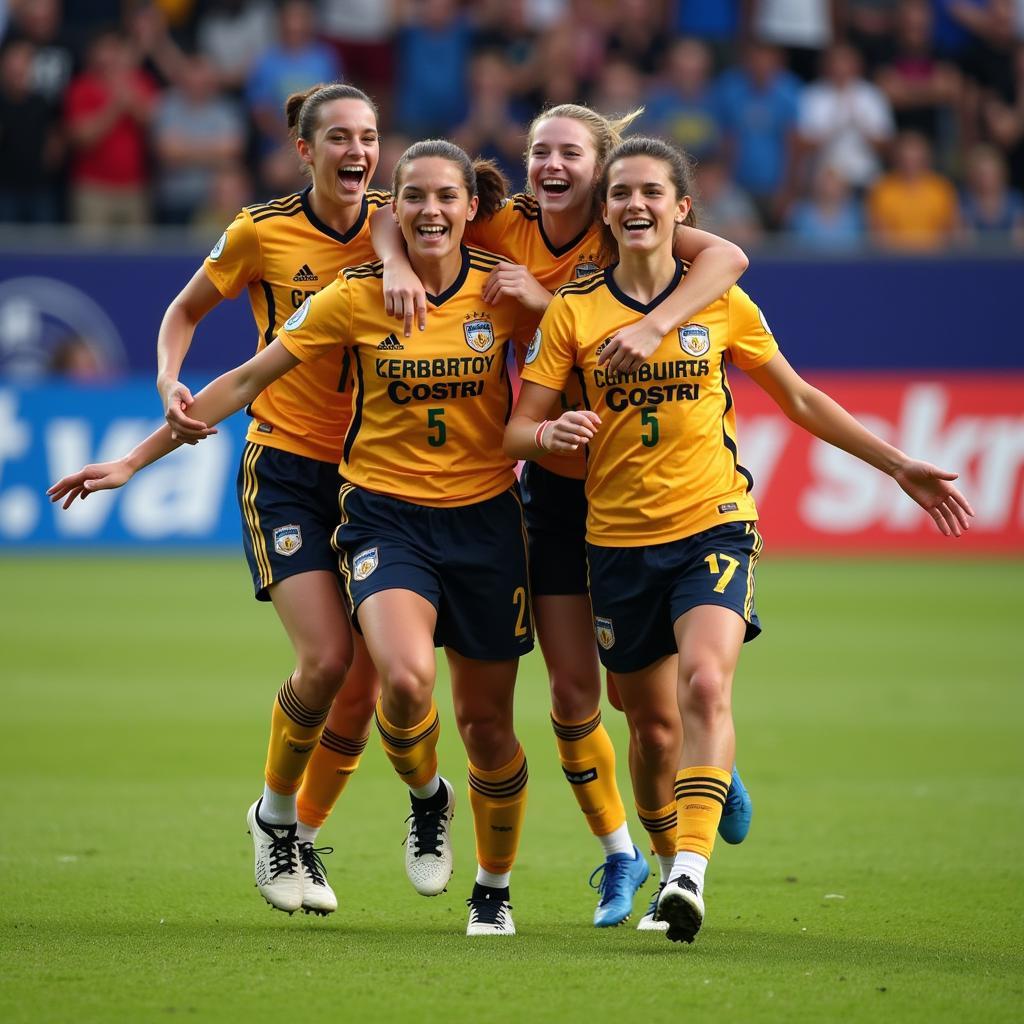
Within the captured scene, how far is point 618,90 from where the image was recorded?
17.5 metres

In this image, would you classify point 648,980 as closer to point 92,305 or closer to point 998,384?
point 998,384

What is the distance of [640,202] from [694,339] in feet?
1.51

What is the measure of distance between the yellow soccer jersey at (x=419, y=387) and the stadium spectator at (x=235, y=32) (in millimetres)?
13303

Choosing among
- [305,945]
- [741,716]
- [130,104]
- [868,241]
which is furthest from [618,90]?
[305,945]

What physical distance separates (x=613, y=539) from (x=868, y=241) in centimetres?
1315

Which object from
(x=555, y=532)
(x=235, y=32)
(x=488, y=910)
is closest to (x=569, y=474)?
(x=555, y=532)

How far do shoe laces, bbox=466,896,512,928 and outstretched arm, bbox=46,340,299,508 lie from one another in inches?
69.1

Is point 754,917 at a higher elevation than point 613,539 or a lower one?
lower

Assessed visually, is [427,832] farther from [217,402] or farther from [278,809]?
[217,402]

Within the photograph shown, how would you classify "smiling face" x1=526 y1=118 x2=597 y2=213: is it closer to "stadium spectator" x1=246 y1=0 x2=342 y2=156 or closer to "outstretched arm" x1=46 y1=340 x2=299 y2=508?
"outstretched arm" x1=46 y1=340 x2=299 y2=508

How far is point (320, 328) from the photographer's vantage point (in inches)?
221

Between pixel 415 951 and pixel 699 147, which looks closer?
pixel 415 951

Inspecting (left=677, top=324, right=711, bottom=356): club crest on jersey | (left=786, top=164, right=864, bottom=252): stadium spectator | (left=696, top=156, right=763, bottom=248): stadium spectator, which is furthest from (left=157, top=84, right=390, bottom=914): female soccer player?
(left=786, top=164, right=864, bottom=252): stadium spectator

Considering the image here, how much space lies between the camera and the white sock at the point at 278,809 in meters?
5.89
